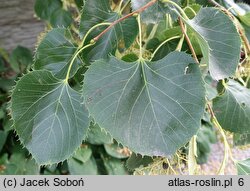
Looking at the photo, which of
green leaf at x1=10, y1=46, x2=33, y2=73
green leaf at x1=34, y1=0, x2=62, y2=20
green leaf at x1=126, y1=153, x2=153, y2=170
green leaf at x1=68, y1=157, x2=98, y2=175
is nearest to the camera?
green leaf at x1=126, y1=153, x2=153, y2=170

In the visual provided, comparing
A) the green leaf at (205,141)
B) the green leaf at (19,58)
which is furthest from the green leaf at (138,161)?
the green leaf at (205,141)

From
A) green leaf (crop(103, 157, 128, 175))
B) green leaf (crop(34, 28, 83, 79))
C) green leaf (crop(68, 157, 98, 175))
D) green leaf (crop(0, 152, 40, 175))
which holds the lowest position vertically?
green leaf (crop(103, 157, 128, 175))

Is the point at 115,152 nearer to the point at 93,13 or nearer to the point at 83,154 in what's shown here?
the point at 83,154

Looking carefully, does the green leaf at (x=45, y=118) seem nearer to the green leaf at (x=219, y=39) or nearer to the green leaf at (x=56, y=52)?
the green leaf at (x=56, y=52)

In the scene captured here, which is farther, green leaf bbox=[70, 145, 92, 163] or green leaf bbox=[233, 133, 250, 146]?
green leaf bbox=[70, 145, 92, 163]

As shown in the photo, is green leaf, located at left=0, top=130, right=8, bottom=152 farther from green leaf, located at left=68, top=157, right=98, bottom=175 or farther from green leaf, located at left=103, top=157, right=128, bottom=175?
green leaf, located at left=103, top=157, right=128, bottom=175

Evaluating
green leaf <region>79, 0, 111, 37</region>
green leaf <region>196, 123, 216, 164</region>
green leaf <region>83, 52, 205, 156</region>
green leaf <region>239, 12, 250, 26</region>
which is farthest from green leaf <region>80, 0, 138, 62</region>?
green leaf <region>196, 123, 216, 164</region>

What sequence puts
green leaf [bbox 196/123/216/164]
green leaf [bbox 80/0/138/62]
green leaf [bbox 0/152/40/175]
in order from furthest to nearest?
green leaf [bbox 196/123/216/164]
green leaf [bbox 0/152/40/175]
green leaf [bbox 80/0/138/62]

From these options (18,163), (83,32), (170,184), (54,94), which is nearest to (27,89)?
(54,94)
